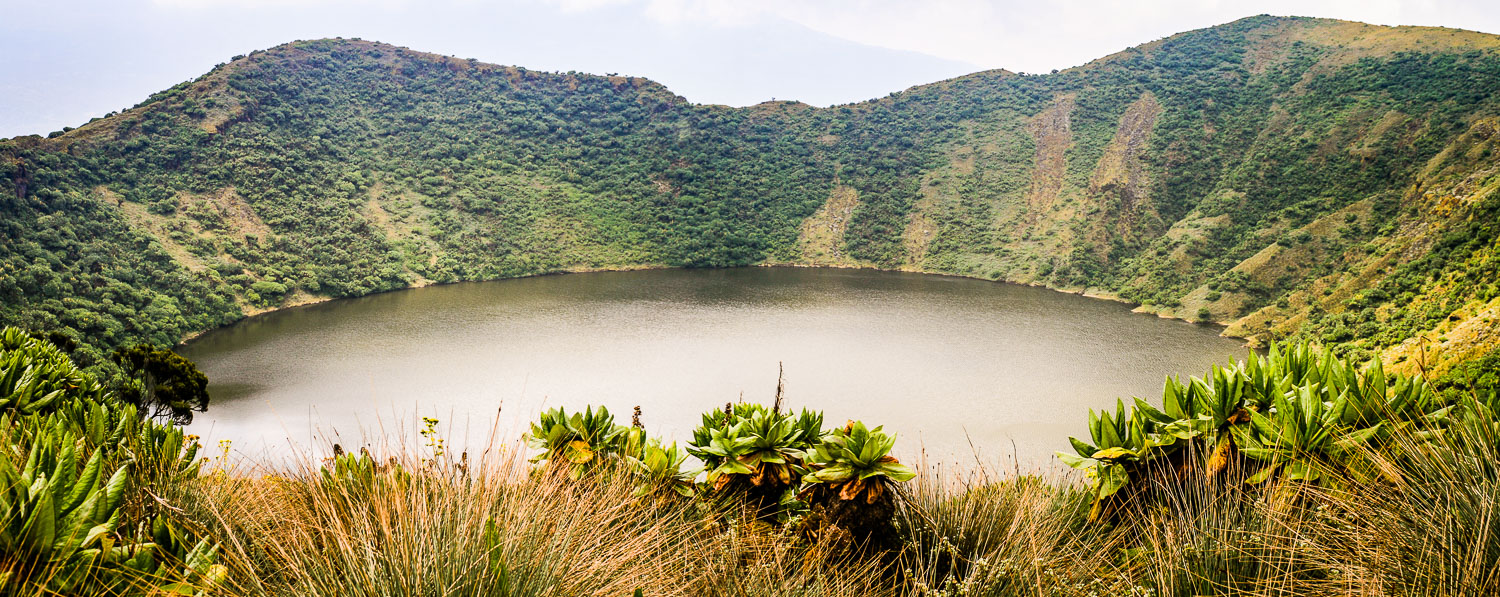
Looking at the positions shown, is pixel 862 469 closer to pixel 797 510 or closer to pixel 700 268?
pixel 797 510

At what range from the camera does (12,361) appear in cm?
412

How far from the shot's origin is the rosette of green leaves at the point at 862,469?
321 centimetres

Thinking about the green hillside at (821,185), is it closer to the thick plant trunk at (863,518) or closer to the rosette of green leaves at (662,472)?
the thick plant trunk at (863,518)

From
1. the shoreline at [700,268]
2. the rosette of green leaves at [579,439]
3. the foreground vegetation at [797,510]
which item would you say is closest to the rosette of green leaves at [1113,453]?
the foreground vegetation at [797,510]

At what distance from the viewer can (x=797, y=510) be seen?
3709 mm

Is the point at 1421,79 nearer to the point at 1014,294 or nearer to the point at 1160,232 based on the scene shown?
the point at 1160,232

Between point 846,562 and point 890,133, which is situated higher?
point 890,133

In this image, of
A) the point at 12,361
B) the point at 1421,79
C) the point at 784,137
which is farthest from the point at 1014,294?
the point at 12,361

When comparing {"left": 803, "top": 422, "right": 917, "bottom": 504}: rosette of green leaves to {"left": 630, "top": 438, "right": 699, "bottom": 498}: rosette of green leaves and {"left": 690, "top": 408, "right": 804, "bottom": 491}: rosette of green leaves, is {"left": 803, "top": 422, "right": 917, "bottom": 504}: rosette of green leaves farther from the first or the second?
{"left": 630, "top": 438, "right": 699, "bottom": 498}: rosette of green leaves

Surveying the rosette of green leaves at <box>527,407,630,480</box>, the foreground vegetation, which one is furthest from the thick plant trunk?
the rosette of green leaves at <box>527,407,630,480</box>

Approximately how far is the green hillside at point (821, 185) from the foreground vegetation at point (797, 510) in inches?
466

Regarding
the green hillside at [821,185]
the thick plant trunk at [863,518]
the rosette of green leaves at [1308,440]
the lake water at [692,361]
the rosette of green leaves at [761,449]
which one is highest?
the green hillside at [821,185]

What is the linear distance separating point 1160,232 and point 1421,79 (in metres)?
13.7

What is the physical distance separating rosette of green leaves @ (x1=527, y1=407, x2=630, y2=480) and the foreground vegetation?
0.06ft
